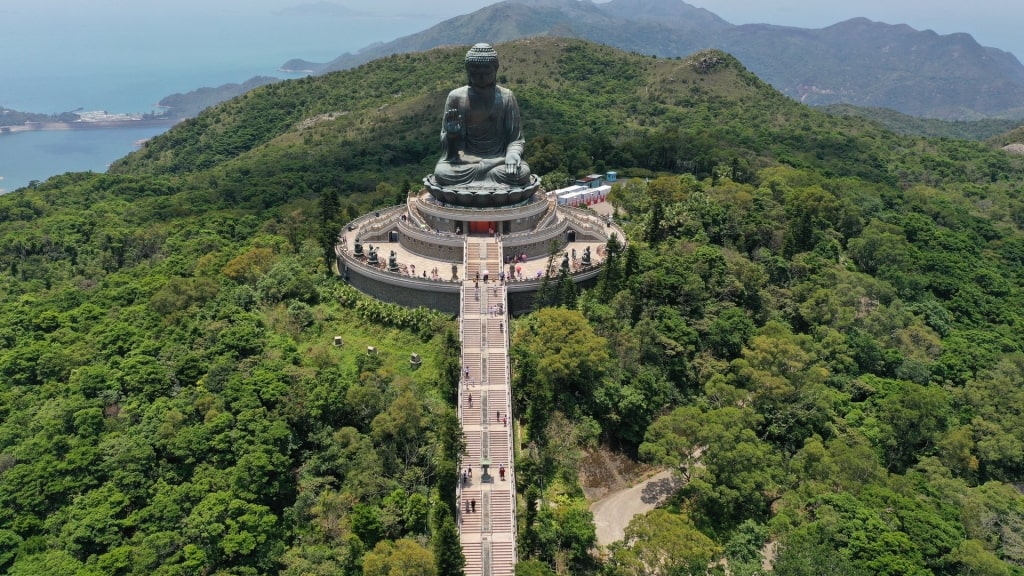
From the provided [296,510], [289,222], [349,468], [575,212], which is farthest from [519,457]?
[289,222]

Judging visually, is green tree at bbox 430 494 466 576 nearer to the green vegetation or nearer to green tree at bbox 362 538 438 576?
green tree at bbox 362 538 438 576

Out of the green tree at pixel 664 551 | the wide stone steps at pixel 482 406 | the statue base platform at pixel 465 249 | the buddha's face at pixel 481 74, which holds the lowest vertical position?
the green tree at pixel 664 551

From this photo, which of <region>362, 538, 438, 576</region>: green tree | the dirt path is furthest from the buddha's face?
<region>362, 538, 438, 576</region>: green tree

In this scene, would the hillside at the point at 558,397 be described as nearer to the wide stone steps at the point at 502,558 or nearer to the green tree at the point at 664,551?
the green tree at the point at 664,551

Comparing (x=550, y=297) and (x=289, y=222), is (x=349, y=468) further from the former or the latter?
(x=289, y=222)

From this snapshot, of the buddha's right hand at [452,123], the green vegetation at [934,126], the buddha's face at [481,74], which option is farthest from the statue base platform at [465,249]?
the green vegetation at [934,126]

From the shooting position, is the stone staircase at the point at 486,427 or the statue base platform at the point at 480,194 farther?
the statue base platform at the point at 480,194
